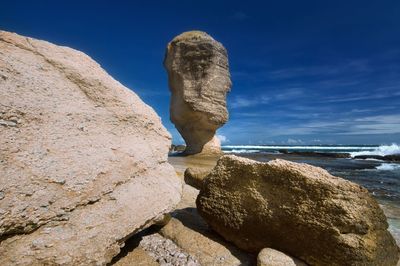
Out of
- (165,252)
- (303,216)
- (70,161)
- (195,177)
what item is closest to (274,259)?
(303,216)

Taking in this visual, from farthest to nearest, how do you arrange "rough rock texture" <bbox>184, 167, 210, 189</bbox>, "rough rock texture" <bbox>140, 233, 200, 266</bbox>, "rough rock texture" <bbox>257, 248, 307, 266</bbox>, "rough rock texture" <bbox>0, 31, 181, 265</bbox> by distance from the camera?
"rough rock texture" <bbox>184, 167, 210, 189</bbox>, "rough rock texture" <bbox>140, 233, 200, 266</bbox>, "rough rock texture" <bbox>257, 248, 307, 266</bbox>, "rough rock texture" <bbox>0, 31, 181, 265</bbox>

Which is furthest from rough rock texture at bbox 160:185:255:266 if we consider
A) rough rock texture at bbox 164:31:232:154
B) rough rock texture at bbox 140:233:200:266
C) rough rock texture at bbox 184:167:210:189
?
rough rock texture at bbox 164:31:232:154

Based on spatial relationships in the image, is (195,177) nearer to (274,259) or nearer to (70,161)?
(274,259)

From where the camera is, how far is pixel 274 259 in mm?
3910

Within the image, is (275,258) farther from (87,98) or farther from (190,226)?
(87,98)

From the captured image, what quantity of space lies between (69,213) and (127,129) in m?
1.32

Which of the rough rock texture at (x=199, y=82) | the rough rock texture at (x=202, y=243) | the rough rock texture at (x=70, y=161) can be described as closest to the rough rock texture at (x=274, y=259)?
the rough rock texture at (x=202, y=243)

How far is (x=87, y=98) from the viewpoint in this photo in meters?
3.94

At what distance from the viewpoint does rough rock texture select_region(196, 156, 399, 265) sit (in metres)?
3.87

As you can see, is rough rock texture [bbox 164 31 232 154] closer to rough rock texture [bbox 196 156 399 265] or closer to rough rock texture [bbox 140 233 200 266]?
rough rock texture [bbox 196 156 399 265]

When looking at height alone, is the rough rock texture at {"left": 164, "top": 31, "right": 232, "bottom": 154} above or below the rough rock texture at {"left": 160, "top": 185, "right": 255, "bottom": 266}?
above

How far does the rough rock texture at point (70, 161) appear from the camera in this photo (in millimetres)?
2936

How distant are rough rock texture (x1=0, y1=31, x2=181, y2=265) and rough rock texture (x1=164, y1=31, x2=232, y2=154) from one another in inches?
920

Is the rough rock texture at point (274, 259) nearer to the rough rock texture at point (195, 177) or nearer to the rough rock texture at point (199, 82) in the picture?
the rough rock texture at point (195, 177)
